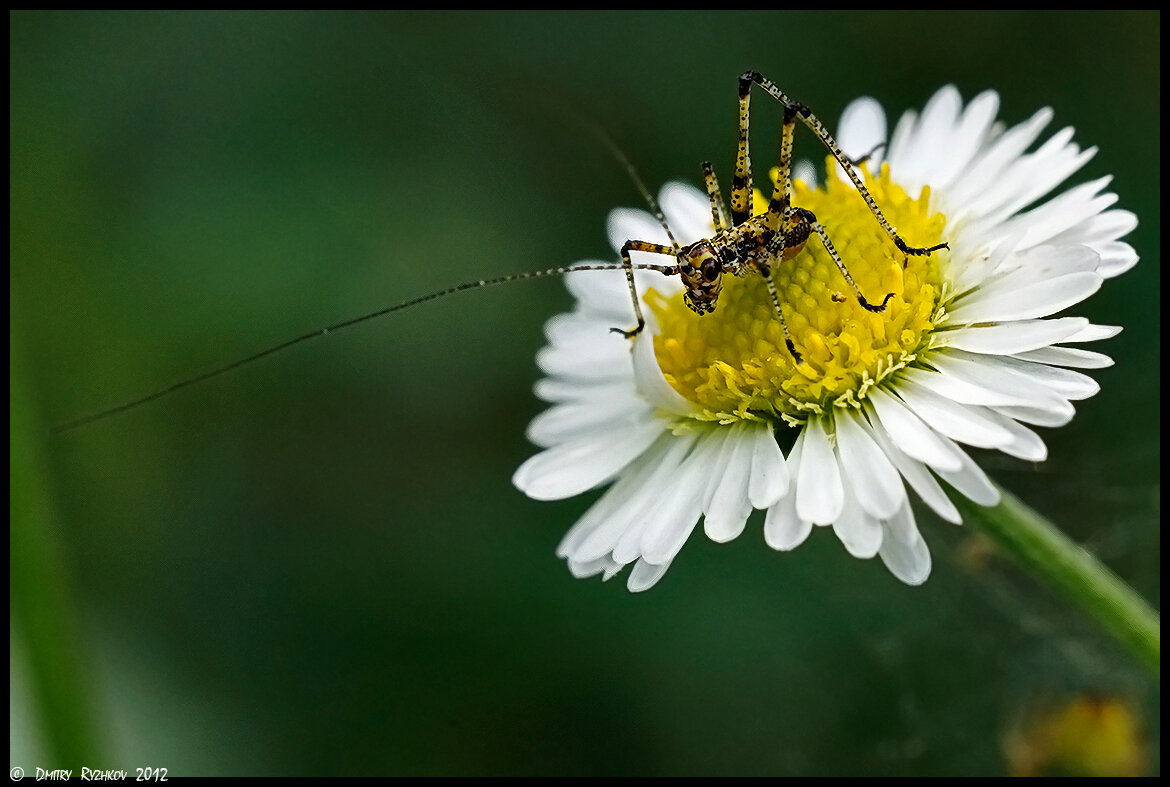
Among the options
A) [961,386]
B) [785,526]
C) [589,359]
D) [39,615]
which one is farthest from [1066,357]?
[39,615]

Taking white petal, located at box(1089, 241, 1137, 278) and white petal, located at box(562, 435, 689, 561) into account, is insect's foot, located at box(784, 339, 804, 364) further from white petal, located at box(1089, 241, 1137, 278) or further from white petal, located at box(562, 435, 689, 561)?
white petal, located at box(1089, 241, 1137, 278)

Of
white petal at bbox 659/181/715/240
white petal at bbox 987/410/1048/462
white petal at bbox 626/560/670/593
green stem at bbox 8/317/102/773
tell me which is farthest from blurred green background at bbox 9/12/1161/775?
white petal at bbox 626/560/670/593

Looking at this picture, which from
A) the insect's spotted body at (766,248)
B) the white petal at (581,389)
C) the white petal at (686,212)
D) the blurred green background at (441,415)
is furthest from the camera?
the blurred green background at (441,415)

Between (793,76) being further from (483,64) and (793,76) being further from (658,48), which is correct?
(483,64)

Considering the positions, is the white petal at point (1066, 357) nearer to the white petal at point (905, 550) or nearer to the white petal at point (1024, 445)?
the white petal at point (1024, 445)

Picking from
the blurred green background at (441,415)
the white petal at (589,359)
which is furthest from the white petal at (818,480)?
the blurred green background at (441,415)

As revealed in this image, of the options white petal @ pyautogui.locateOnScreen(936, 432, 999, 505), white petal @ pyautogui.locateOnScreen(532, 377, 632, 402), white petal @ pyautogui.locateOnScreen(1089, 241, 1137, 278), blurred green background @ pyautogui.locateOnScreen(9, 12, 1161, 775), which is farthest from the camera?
blurred green background @ pyautogui.locateOnScreen(9, 12, 1161, 775)

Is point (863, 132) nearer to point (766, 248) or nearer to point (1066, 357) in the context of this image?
point (766, 248)
